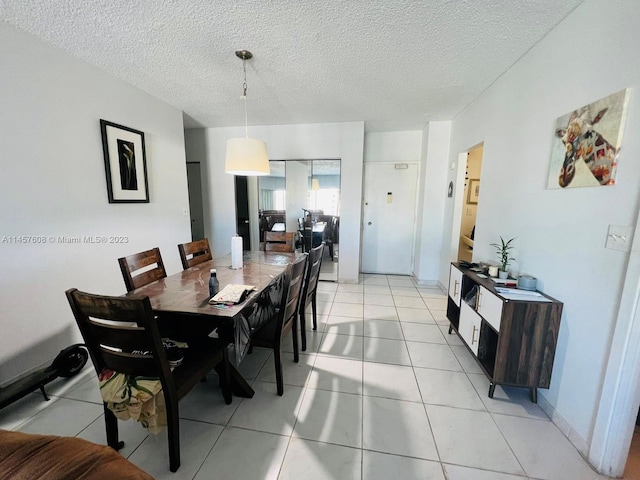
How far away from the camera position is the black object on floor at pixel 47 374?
1.56m

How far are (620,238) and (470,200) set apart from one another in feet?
10.5

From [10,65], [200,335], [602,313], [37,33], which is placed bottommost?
[200,335]

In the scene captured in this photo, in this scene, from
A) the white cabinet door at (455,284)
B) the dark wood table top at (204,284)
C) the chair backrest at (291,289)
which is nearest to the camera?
the dark wood table top at (204,284)

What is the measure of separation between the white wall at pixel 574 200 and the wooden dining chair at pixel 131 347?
2112 millimetres

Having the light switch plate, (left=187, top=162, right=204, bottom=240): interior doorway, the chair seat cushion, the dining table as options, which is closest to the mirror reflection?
(left=187, top=162, right=204, bottom=240): interior doorway

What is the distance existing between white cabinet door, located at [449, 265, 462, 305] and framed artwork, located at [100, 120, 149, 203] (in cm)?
335

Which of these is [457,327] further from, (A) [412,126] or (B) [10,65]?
(B) [10,65]

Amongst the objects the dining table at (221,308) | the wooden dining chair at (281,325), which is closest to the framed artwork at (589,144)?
the wooden dining chair at (281,325)

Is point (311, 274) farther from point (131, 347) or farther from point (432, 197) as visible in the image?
point (432, 197)

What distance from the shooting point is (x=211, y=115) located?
351 centimetres

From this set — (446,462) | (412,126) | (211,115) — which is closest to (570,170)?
(446,462)

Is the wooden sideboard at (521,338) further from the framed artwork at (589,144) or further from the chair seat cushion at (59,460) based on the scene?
the chair seat cushion at (59,460)

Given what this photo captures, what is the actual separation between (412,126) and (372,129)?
24.1 inches

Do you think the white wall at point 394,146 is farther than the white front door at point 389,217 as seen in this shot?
No
